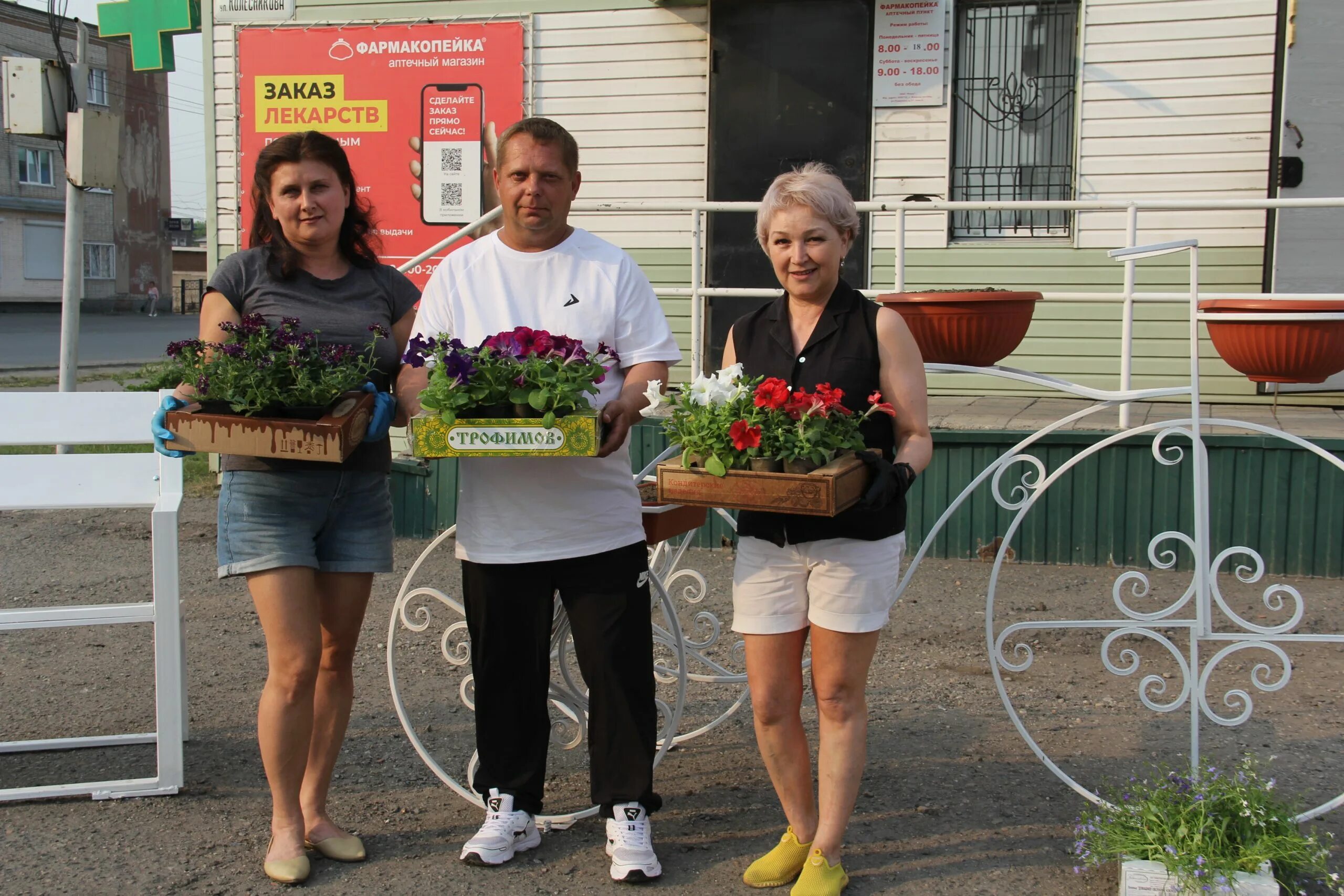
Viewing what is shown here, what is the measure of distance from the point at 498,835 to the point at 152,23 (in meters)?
8.04

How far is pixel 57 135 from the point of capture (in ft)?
28.0

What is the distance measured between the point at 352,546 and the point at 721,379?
40.5 inches

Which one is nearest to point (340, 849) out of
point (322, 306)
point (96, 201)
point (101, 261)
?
point (322, 306)

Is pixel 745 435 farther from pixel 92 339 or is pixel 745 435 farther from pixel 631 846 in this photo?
pixel 92 339

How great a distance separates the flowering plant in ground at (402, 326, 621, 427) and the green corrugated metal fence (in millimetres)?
3497

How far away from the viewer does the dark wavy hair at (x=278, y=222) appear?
2.93 metres

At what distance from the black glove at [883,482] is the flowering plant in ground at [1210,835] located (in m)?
0.96

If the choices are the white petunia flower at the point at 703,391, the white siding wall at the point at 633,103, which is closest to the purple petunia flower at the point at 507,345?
the white petunia flower at the point at 703,391

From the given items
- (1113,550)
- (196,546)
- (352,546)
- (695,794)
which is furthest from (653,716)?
(196,546)

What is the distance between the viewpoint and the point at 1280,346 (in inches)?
144

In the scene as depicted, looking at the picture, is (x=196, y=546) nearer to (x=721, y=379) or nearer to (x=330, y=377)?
(x=330, y=377)

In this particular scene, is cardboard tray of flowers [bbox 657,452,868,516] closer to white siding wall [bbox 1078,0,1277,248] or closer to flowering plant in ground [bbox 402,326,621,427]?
flowering plant in ground [bbox 402,326,621,427]

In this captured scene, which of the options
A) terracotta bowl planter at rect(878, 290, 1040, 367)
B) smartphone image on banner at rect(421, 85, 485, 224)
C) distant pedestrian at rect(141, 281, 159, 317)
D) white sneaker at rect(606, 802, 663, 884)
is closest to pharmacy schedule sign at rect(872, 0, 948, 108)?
smartphone image on banner at rect(421, 85, 485, 224)

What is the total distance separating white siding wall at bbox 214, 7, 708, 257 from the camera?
8.44m
